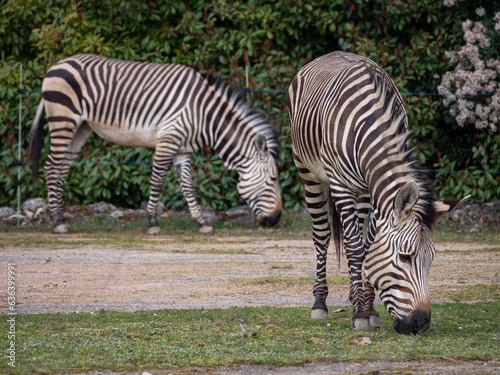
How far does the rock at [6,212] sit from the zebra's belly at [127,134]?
84.3 inches

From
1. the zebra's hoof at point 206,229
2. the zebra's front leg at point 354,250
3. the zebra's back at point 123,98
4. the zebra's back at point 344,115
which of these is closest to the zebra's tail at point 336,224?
the zebra's back at point 344,115

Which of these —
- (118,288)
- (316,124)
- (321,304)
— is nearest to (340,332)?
(321,304)

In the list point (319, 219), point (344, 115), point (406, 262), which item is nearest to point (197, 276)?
point (319, 219)

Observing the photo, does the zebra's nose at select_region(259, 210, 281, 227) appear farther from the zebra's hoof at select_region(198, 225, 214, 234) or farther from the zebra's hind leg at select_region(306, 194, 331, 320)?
the zebra's hind leg at select_region(306, 194, 331, 320)

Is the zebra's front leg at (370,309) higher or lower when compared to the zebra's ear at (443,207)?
lower

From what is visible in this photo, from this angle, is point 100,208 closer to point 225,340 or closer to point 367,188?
point 367,188

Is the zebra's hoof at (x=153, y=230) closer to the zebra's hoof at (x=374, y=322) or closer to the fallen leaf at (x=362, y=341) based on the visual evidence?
the zebra's hoof at (x=374, y=322)

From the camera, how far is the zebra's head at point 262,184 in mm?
14211

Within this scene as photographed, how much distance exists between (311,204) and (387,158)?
1480 mm

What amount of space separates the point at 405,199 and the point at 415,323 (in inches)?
31.5

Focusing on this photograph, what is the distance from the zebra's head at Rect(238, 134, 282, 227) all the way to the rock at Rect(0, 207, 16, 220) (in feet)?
12.5

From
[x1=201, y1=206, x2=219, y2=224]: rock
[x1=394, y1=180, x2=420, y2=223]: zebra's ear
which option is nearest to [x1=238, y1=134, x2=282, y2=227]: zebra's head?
[x1=201, y1=206, x2=219, y2=224]: rock

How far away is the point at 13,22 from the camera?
55.4ft

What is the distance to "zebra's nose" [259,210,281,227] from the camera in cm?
1422
